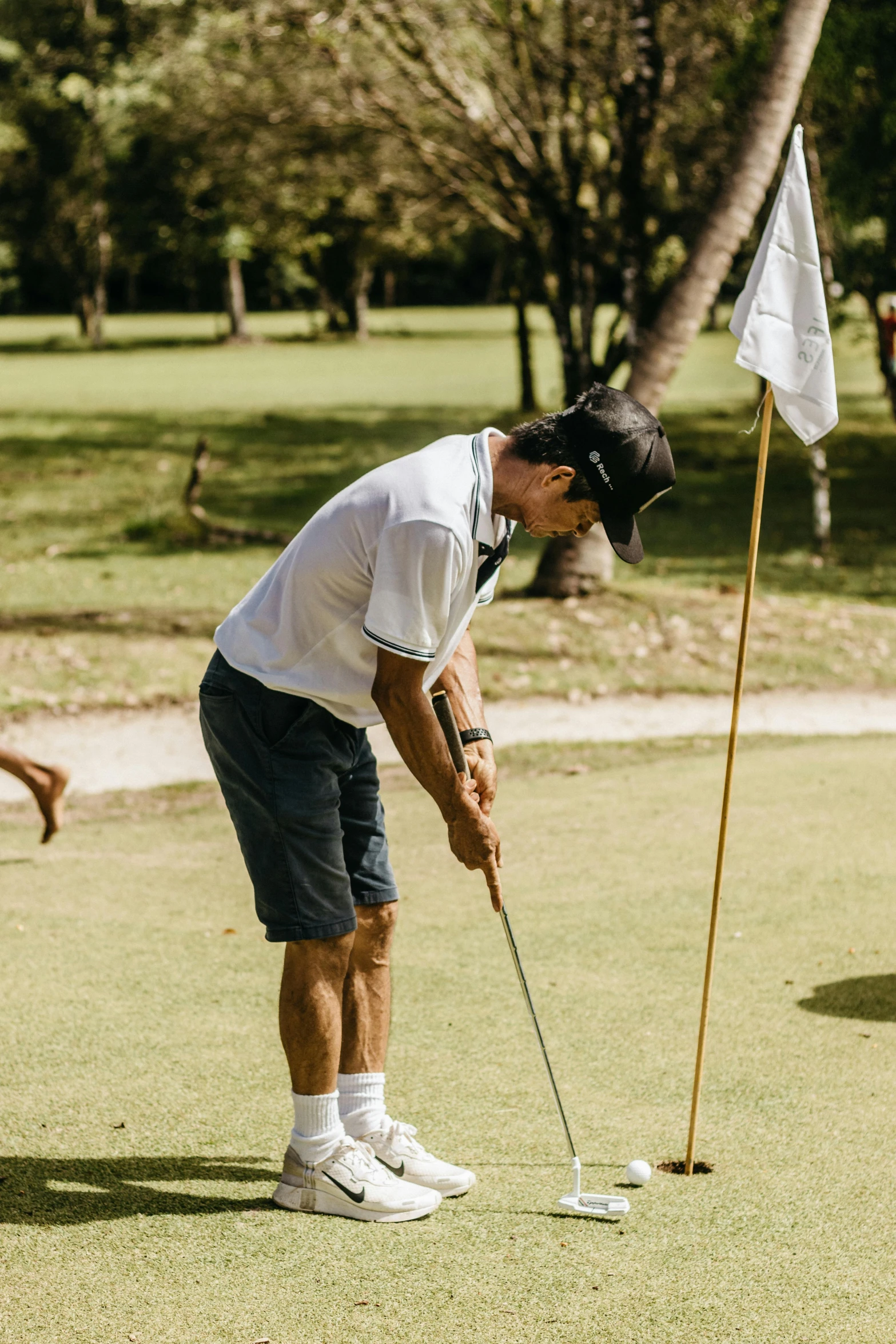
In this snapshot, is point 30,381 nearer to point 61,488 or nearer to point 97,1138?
point 61,488

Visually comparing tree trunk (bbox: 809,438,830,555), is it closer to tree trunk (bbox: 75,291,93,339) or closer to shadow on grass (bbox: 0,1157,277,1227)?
shadow on grass (bbox: 0,1157,277,1227)

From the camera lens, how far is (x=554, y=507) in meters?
3.42

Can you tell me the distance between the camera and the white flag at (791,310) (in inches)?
153

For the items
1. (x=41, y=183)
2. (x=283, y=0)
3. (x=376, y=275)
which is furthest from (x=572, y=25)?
(x=376, y=275)

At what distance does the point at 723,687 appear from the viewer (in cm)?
1147

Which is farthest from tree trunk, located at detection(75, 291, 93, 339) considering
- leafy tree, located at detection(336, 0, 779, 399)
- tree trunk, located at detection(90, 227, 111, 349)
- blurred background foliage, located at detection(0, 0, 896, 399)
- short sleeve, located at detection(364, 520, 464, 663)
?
short sleeve, located at detection(364, 520, 464, 663)

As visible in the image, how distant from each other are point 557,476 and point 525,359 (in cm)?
2529

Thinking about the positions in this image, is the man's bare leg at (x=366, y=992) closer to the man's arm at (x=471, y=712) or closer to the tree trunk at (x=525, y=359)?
the man's arm at (x=471, y=712)

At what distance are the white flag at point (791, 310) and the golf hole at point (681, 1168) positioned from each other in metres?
1.91

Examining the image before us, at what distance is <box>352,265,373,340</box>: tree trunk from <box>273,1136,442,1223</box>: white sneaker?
5094 centimetres

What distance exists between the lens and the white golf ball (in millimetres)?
3725

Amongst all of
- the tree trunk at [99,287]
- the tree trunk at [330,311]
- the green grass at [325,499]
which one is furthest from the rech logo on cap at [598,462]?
the tree trunk at [330,311]

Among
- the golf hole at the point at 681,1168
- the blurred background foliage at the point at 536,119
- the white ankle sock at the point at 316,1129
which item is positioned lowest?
the golf hole at the point at 681,1168

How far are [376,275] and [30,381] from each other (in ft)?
135
